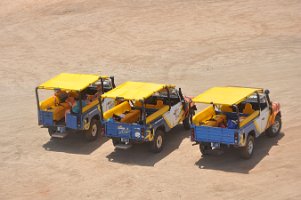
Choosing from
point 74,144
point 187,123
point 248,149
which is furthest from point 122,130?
point 248,149

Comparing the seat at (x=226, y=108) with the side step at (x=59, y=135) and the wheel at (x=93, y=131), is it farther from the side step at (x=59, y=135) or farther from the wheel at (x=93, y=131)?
the side step at (x=59, y=135)

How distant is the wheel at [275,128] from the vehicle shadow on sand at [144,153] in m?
2.94

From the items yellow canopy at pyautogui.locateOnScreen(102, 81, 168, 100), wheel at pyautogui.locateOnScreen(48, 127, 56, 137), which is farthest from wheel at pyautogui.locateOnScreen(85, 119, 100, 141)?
yellow canopy at pyautogui.locateOnScreen(102, 81, 168, 100)

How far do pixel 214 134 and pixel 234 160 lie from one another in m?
1.31

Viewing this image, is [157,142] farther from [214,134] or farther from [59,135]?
[59,135]

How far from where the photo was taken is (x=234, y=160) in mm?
21875

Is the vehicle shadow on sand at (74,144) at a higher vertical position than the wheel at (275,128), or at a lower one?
lower

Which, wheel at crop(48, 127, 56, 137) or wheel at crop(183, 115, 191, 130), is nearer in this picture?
wheel at crop(48, 127, 56, 137)

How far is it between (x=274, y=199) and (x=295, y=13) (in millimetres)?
21469

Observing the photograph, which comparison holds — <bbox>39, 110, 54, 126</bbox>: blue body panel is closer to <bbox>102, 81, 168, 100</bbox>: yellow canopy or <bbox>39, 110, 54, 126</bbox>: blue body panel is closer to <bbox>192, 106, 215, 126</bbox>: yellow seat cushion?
<bbox>102, 81, 168, 100</bbox>: yellow canopy

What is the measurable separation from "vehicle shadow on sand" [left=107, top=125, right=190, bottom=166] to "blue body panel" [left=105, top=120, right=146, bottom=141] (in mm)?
849

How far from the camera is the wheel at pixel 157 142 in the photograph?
74.1 ft

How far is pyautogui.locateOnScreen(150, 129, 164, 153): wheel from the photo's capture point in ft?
74.1

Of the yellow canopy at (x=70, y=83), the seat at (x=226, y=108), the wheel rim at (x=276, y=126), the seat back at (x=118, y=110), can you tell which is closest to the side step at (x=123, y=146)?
the seat back at (x=118, y=110)
